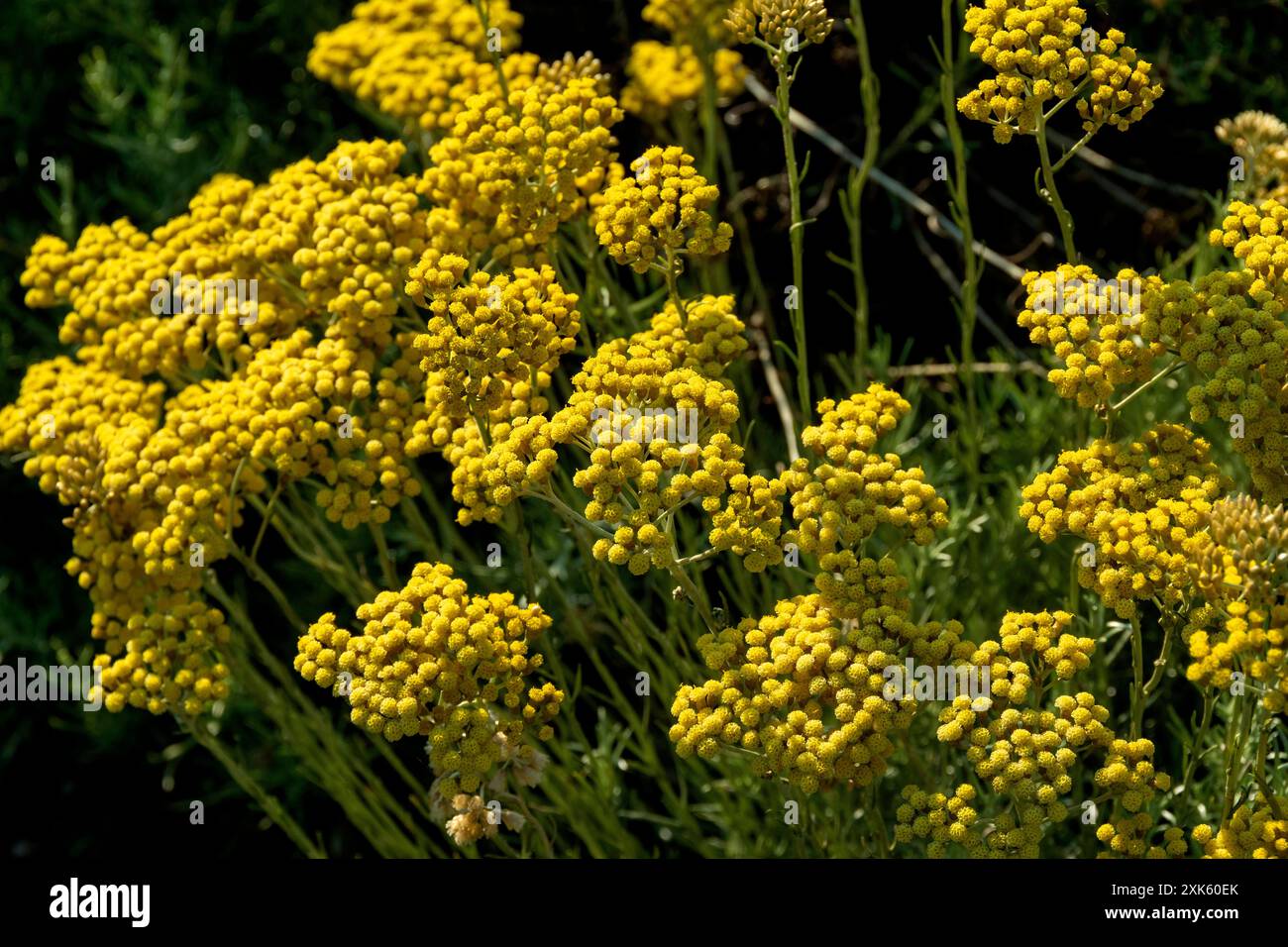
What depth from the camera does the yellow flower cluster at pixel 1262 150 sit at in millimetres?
2500

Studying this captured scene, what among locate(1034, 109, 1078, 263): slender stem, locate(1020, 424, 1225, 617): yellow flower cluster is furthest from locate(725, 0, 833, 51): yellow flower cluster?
locate(1020, 424, 1225, 617): yellow flower cluster

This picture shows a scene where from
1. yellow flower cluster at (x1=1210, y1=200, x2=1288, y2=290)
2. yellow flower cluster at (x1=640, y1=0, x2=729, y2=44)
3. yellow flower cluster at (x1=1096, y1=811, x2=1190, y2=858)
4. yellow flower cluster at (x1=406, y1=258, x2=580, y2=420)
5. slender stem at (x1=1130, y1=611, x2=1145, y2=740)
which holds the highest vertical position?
yellow flower cluster at (x1=640, y1=0, x2=729, y2=44)

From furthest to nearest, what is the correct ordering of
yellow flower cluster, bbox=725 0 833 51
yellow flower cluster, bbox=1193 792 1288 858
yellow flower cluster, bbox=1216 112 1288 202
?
yellow flower cluster, bbox=1216 112 1288 202
yellow flower cluster, bbox=725 0 833 51
yellow flower cluster, bbox=1193 792 1288 858

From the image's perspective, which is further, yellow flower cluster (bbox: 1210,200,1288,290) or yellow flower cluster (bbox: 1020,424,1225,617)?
yellow flower cluster (bbox: 1210,200,1288,290)

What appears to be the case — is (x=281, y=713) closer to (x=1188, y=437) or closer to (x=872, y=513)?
(x=872, y=513)

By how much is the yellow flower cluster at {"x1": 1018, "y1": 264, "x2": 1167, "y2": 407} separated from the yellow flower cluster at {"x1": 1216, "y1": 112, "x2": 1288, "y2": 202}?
667 millimetres

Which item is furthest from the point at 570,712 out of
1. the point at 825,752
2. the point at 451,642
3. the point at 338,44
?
the point at 338,44

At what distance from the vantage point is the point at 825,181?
13.1 ft

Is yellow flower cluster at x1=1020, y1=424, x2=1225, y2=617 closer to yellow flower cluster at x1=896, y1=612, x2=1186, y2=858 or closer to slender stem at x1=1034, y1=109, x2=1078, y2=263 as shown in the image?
yellow flower cluster at x1=896, y1=612, x2=1186, y2=858

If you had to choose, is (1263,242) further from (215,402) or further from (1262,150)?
(215,402)

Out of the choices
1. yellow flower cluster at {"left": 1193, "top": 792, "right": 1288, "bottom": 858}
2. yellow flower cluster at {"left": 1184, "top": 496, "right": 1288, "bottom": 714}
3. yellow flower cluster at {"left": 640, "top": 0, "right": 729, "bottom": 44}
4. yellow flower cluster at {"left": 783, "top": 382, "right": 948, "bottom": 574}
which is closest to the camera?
yellow flower cluster at {"left": 1184, "top": 496, "right": 1288, "bottom": 714}

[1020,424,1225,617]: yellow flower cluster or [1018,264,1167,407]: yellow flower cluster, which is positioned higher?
[1018,264,1167,407]: yellow flower cluster

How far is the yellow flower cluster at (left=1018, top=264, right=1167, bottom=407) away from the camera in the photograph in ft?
6.44
